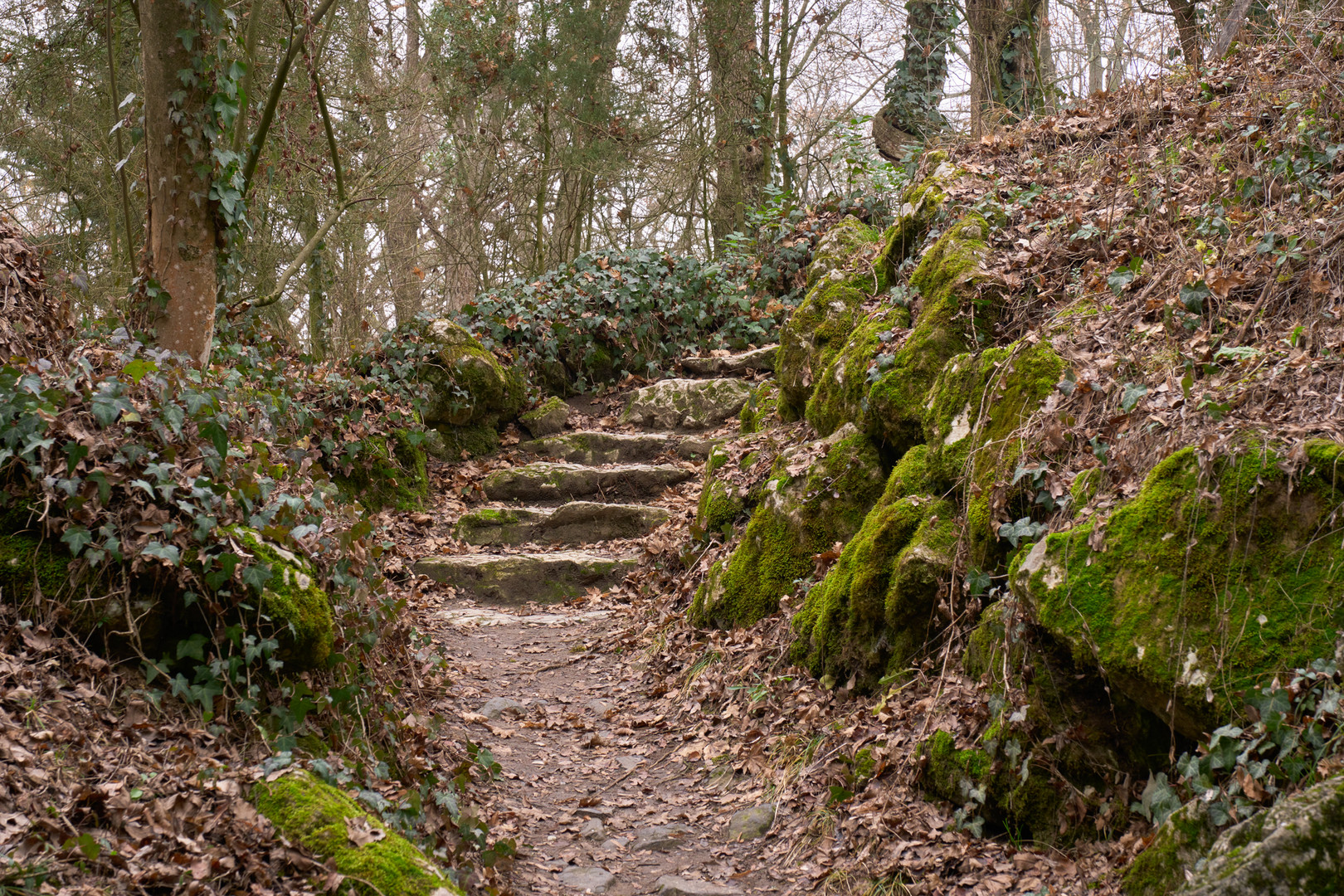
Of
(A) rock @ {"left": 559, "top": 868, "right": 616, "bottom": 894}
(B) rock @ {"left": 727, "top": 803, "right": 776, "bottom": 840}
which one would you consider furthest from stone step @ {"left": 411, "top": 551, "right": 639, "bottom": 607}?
(A) rock @ {"left": 559, "top": 868, "right": 616, "bottom": 894}

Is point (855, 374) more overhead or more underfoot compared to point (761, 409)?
more overhead

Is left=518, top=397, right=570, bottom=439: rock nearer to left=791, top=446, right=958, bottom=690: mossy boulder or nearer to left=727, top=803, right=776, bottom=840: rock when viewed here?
left=791, top=446, right=958, bottom=690: mossy boulder

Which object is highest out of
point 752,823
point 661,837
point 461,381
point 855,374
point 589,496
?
point 461,381

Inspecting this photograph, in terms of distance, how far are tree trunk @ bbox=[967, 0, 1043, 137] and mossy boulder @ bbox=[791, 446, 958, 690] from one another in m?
6.14

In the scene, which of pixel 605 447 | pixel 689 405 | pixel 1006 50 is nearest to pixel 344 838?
pixel 605 447

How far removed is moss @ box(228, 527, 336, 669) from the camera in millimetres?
3418

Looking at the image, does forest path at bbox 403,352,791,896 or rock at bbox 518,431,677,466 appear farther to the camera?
rock at bbox 518,431,677,466

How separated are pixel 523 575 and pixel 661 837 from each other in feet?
13.2

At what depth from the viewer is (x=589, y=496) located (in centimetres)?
918

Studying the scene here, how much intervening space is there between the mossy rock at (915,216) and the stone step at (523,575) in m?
3.51

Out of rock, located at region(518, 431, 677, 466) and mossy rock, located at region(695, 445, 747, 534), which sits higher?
rock, located at region(518, 431, 677, 466)

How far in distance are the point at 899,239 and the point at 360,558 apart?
15.6 ft

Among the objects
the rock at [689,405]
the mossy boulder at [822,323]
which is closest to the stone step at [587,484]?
the rock at [689,405]

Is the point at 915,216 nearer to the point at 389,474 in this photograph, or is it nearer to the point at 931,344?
the point at 931,344
